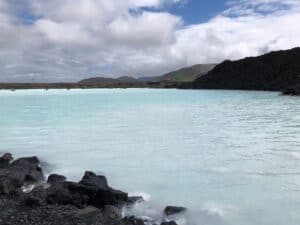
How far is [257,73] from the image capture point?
13012cm

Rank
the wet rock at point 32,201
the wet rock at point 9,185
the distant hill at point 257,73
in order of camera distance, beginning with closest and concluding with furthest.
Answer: the wet rock at point 32,201 < the wet rock at point 9,185 < the distant hill at point 257,73

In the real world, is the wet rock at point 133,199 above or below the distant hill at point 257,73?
below

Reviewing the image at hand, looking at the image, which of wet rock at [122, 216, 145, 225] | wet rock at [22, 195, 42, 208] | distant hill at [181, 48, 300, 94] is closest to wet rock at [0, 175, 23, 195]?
wet rock at [22, 195, 42, 208]

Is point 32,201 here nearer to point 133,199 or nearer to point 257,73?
point 133,199

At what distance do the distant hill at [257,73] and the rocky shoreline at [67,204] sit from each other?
99177 millimetres

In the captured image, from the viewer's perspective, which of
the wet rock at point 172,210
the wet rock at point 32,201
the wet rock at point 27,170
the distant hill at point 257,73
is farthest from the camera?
the distant hill at point 257,73

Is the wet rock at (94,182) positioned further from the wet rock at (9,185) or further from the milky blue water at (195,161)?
the wet rock at (9,185)

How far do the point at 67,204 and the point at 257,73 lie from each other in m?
127

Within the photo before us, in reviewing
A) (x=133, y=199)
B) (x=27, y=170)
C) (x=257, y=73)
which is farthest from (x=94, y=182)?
(x=257, y=73)

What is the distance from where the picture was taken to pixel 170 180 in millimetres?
13406

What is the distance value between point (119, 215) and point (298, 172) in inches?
289

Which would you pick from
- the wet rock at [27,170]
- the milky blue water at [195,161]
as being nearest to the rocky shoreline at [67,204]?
the wet rock at [27,170]

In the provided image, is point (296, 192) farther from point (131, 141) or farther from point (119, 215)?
point (131, 141)

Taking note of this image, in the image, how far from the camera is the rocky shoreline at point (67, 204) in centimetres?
871
